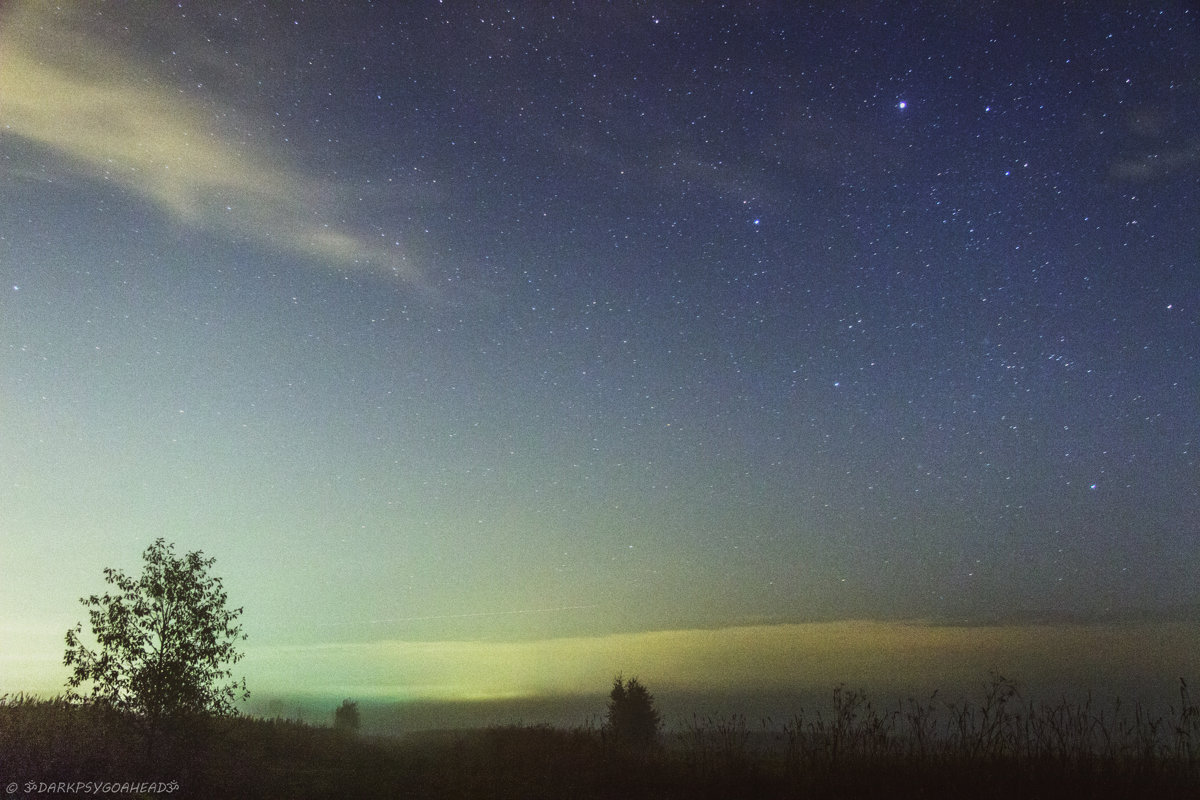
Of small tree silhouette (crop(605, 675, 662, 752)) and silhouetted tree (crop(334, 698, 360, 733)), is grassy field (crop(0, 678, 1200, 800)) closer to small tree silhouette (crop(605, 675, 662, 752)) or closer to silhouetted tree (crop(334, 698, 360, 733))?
small tree silhouette (crop(605, 675, 662, 752))

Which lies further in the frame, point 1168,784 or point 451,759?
point 451,759

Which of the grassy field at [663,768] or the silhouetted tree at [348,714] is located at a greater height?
the grassy field at [663,768]

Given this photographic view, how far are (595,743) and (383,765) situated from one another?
530cm

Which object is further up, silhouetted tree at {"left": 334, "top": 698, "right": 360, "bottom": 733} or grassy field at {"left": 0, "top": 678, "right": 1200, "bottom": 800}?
grassy field at {"left": 0, "top": 678, "right": 1200, "bottom": 800}

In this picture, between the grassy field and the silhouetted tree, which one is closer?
the grassy field

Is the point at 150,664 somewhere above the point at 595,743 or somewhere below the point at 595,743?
above

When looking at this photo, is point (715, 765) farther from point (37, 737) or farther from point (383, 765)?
point (37, 737)

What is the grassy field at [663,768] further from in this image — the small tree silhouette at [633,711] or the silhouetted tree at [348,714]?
the silhouetted tree at [348,714]

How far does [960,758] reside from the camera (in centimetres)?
1409

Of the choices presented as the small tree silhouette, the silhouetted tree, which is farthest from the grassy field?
the silhouetted tree

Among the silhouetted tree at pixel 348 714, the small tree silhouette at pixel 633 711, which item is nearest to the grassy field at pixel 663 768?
the small tree silhouette at pixel 633 711

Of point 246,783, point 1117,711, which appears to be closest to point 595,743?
point 246,783

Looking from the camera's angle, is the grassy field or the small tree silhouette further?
the small tree silhouette

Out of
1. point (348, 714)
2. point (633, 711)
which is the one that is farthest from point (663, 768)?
point (348, 714)
